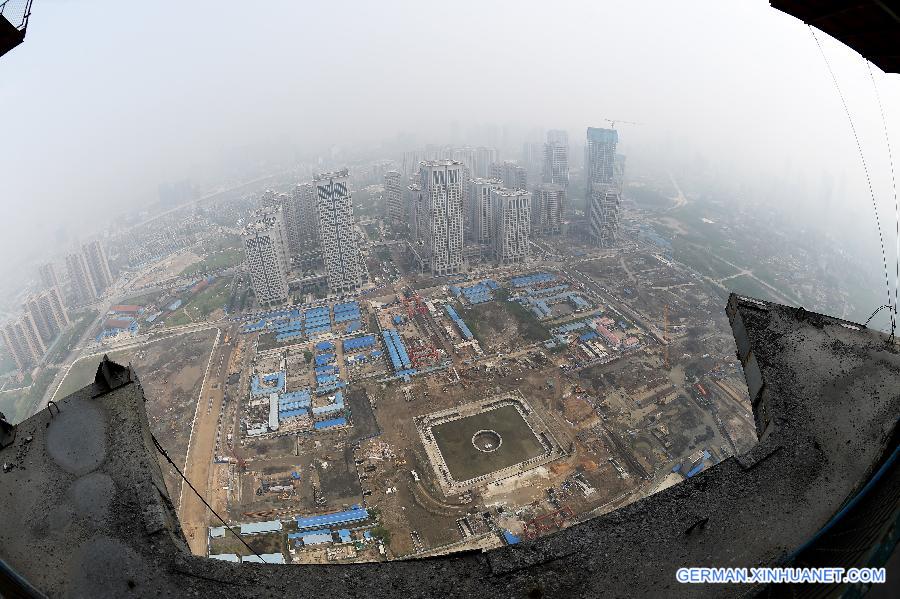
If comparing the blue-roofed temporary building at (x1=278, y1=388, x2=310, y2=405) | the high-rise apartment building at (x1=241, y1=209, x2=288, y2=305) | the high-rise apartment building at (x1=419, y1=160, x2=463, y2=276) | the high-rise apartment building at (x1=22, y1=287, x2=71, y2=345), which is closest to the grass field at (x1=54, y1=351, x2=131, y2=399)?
the high-rise apartment building at (x1=22, y1=287, x2=71, y2=345)

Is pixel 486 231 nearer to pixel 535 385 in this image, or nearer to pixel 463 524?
pixel 535 385

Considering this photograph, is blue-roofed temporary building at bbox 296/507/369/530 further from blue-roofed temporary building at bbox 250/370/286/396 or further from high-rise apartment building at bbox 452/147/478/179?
high-rise apartment building at bbox 452/147/478/179

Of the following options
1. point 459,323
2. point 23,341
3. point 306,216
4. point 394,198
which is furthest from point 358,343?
point 394,198

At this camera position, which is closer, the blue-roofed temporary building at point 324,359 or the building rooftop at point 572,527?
the building rooftop at point 572,527

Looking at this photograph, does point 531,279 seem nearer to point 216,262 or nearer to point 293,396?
point 293,396

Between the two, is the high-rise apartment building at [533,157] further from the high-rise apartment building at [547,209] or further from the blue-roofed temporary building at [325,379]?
the blue-roofed temporary building at [325,379]

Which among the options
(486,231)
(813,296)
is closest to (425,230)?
(486,231)

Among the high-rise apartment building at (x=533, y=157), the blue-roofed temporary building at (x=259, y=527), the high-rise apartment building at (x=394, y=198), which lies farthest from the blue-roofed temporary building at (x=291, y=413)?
the high-rise apartment building at (x=533, y=157)
